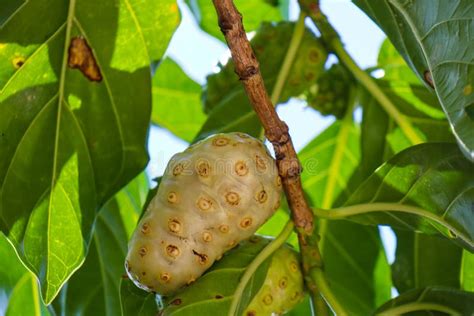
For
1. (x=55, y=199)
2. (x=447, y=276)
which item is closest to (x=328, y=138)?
(x=447, y=276)

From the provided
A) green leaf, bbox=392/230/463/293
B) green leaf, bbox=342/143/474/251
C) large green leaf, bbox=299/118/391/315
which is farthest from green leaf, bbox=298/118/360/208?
green leaf, bbox=342/143/474/251

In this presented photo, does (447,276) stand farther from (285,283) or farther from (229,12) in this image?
(229,12)

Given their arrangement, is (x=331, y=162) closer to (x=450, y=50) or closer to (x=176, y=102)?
(x=176, y=102)

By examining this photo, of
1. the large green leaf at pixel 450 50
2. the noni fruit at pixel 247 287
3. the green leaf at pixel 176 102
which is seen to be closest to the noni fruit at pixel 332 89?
the green leaf at pixel 176 102

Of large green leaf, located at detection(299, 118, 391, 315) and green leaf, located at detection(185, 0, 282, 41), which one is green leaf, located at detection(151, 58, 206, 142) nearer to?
green leaf, located at detection(185, 0, 282, 41)

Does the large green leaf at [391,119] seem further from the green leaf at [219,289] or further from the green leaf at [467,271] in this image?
the green leaf at [219,289]

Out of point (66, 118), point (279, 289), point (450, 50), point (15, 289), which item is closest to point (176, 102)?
point (15, 289)
